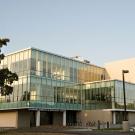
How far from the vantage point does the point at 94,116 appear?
57.1 meters

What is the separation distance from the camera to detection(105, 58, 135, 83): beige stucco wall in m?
69.0

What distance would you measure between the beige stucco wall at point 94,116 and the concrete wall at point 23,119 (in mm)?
11253

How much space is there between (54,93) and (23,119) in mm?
6697

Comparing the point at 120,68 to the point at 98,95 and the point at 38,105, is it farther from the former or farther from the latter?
the point at 38,105

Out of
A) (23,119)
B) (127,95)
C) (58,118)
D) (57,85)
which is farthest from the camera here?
(127,95)

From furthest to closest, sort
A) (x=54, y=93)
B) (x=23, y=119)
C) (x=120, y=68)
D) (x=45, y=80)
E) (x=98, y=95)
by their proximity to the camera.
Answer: (x=120, y=68), (x=98, y=95), (x=54, y=93), (x=23, y=119), (x=45, y=80)

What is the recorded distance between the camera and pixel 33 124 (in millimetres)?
53375

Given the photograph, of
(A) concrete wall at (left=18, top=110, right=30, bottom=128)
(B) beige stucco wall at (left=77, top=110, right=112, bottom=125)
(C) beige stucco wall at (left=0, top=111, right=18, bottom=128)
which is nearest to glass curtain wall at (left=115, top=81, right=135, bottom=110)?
(B) beige stucco wall at (left=77, top=110, right=112, bottom=125)

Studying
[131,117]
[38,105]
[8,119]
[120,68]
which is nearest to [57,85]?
[38,105]

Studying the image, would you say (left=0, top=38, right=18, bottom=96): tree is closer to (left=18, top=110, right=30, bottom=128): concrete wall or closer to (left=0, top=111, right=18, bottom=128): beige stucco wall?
(left=18, top=110, right=30, bottom=128): concrete wall

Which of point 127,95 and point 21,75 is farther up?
point 21,75

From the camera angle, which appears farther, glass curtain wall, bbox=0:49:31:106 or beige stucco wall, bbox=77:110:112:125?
beige stucco wall, bbox=77:110:112:125

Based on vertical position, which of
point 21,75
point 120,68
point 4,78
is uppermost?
point 120,68

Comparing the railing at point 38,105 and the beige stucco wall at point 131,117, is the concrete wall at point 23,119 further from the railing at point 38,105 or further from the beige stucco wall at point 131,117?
the beige stucco wall at point 131,117
